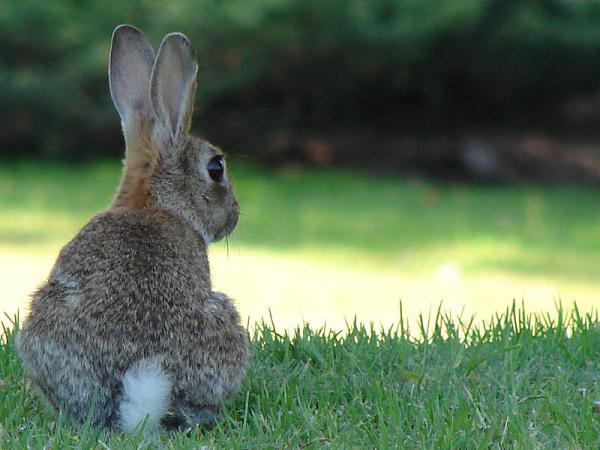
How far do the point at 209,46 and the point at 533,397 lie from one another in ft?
29.0

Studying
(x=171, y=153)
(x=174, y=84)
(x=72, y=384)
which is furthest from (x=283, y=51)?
(x=72, y=384)

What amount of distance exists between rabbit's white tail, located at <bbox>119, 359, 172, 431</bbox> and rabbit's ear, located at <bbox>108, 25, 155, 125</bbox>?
1107 mm

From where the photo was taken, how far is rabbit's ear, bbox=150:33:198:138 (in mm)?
4344

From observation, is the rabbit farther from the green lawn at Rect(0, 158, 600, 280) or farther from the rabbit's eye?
the green lawn at Rect(0, 158, 600, 280)

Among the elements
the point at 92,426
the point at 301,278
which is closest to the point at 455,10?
the point at 301,278

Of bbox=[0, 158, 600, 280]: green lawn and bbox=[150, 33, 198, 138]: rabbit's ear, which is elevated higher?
bbox=[0, 158, 600, 280]: green lawn

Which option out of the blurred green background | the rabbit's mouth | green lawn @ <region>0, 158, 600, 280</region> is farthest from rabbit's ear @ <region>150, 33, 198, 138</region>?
the blurred green background

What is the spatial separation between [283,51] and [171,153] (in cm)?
858

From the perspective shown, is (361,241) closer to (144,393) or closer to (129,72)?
(129,72)

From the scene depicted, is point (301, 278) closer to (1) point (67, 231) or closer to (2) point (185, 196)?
(1) point (67, 231)

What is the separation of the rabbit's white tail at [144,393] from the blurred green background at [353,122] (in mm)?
5883

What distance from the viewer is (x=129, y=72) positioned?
4.71 metres

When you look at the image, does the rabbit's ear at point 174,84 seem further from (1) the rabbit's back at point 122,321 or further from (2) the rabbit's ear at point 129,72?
(1) the rabbit's back at point 122,321

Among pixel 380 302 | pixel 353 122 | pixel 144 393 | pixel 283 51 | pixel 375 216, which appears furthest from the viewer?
pixel 353 122
